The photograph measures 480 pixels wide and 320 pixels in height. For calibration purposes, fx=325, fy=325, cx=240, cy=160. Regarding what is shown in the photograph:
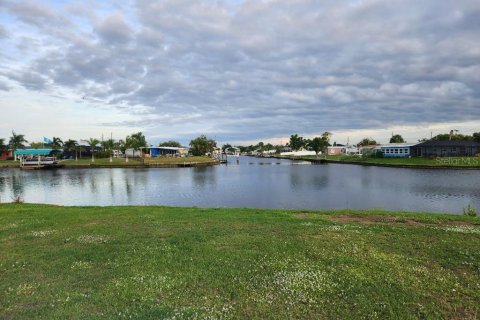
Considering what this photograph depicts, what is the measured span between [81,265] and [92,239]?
3.25 m

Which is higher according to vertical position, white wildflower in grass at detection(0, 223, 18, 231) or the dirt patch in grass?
white wildflower in grass at detection(0, 223, 18, 231)

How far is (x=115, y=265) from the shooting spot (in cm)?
929

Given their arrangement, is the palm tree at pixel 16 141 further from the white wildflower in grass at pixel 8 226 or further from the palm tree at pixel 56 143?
the white wildflower in grass at pixel 8 226

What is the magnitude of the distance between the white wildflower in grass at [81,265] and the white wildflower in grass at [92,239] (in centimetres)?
248

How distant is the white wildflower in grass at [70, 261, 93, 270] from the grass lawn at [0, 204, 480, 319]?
0.06 metres

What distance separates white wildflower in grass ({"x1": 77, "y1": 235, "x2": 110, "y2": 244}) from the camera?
39.5ft

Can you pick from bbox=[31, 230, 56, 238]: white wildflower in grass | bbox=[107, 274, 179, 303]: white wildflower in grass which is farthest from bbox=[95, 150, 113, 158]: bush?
bbox=[107, 274, 179, 303]: white wildflower in grass

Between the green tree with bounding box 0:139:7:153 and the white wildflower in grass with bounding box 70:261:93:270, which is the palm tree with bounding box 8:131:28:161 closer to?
the green tree with bounding box 0:139:7:153

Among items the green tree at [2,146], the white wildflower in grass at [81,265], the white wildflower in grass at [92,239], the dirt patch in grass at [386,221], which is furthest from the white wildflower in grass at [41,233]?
the green tree at [2,146]

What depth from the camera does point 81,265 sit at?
9305 mm

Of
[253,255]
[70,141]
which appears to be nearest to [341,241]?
[253,255]

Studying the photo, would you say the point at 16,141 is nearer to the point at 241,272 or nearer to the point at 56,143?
the point at 56,143

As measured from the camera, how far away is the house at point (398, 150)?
390ft

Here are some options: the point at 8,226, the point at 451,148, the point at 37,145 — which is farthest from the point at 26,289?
the point at 37,145
